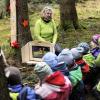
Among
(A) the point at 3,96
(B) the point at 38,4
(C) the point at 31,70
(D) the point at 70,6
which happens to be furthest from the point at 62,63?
(B) the point at 38,4

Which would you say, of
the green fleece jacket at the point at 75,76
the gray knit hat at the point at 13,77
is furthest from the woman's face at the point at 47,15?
the gray knit hat at the point at 13,77

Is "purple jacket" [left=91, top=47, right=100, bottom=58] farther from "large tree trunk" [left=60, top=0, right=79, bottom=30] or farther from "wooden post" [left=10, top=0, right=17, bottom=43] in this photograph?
"large tree trunk" [left=60, top=0, right=79, bottom=30]

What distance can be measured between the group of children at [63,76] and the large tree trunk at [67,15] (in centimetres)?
490

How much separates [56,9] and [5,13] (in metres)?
2.48

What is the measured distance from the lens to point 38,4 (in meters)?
19.6

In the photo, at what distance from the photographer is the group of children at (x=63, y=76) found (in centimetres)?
502

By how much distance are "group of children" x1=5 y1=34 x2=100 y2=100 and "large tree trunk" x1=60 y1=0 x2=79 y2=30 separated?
4.90m

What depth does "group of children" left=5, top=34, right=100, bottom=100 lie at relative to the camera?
16.5 feet

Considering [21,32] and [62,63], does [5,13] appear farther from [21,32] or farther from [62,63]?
[62,63]

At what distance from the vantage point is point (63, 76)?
540 centimetres

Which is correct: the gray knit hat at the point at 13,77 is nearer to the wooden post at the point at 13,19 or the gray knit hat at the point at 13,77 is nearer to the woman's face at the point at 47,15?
the woman's face at the point at 47,15

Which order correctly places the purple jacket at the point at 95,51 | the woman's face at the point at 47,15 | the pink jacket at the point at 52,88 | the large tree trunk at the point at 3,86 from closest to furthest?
the large tree trunk at the point at 3,86 → the pink jacket at the point at 52,88 → the purple jacket at the point at 95,51 → the woman's face at the point at 47,15

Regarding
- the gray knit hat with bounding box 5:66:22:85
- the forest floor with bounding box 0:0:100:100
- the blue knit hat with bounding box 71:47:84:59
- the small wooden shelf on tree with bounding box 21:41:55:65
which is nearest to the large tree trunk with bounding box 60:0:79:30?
the forest floor with bounding box 0:0:100:100

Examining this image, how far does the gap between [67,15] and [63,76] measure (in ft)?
23.8
